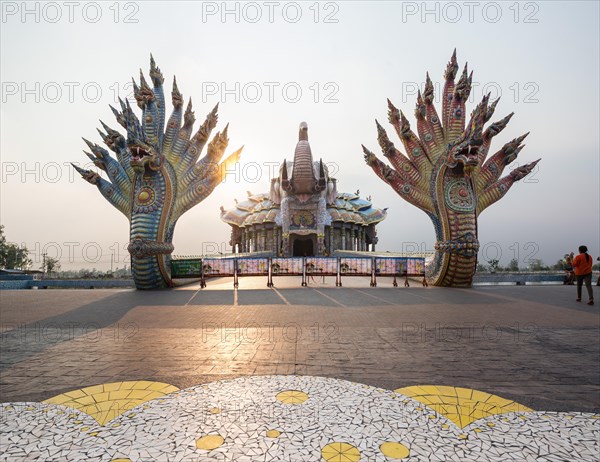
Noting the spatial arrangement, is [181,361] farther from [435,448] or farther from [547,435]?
[547,435]

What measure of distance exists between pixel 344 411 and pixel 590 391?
2877 mm

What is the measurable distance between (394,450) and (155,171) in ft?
48.2

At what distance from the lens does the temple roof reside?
136 feet

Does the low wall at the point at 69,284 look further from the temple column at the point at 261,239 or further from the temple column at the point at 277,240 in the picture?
the temple column at the point at 261,239

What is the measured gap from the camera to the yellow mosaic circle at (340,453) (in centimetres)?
218

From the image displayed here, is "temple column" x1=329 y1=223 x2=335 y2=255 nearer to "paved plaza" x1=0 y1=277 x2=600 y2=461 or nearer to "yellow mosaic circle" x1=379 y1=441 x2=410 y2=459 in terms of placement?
"paved plaza" x1=0 y1=277 x2=600 y2=461

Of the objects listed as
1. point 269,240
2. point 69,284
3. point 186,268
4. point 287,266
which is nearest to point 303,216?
point 269,240

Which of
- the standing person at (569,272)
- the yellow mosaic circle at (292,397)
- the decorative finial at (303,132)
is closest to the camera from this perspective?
the yellow mosaic circle at (292,397)

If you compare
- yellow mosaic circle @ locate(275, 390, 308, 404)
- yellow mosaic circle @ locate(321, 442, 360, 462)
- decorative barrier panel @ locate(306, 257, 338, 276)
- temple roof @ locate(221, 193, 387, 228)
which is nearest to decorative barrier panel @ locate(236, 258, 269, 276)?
decorative barrier panel @ locate(306, 257, 338, 276)

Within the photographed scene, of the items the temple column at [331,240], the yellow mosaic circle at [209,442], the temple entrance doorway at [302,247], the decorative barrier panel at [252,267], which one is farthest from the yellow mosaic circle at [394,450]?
the temple entrance doorway at [302,247]

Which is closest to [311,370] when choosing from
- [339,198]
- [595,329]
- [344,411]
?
[344,411]

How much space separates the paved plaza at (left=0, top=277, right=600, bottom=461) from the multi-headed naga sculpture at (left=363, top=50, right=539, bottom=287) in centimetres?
737

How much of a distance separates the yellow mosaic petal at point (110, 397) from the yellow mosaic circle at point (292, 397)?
117 cm

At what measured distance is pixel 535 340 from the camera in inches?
220
